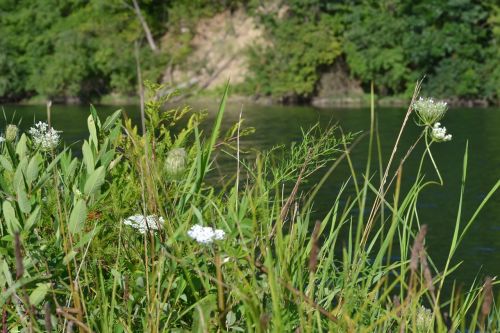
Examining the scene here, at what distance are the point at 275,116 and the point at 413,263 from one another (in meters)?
24.3

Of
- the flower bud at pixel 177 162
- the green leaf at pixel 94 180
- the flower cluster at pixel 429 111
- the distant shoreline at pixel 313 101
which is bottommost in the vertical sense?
the distant shoreline at pixel 313 101

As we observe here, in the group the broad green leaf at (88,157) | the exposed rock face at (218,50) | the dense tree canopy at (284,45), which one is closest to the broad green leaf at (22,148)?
the broad green leaf at (88,157)

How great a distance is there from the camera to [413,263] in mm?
1555

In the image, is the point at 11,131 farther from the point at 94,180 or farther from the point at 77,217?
the point at 77,217

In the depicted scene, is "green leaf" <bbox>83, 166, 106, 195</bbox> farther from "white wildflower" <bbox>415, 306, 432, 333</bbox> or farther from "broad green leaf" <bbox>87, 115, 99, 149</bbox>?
"white wildflower" <bbox>415, 306, 432, 333</bbox>

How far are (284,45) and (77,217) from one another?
104ft

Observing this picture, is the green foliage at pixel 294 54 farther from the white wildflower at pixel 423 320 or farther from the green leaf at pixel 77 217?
the green leaf at pixel 77 217

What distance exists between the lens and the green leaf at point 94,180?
256 cm

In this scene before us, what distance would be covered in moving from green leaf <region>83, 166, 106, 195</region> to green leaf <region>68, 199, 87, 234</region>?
0.43 ft

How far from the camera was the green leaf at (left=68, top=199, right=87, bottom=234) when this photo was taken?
8.00 feet

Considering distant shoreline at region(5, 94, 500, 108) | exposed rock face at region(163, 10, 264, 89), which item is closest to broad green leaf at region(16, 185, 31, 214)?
distant shoreline at region(5, 94, 500, 108)

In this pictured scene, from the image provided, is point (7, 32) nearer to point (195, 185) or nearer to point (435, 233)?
point (435, 233)

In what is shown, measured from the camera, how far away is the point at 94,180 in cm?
256

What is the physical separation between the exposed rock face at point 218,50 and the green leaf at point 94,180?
32.6 m
